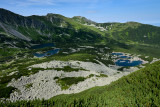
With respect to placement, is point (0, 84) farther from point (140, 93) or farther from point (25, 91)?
point (140, 93)

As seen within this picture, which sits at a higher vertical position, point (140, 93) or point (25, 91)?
point (140, 93)

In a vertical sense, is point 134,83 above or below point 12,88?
above

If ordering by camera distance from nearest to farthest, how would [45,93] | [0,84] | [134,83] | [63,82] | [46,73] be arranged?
1. [134,83]
2. [45,93]
3. [0,84]
4. [63,82]
5. [46,73]

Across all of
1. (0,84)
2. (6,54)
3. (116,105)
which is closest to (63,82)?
(0,84)

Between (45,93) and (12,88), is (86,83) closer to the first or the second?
(45,93)

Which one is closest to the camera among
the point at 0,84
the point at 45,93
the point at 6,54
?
the point at 45,93

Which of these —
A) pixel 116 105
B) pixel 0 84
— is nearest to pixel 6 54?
pixel 0 84

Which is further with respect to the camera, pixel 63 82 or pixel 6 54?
pixel 6 54

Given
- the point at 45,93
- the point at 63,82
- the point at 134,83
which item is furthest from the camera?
the point at 63,82

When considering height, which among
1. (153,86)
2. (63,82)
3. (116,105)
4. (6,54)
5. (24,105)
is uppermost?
→ (153,86)
